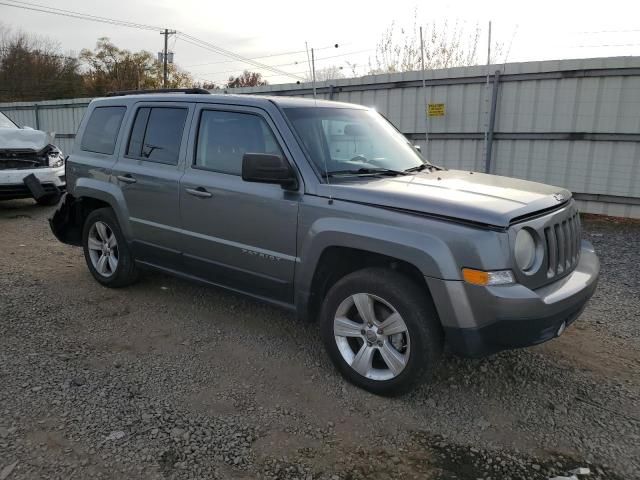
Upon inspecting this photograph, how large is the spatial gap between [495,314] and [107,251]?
13.0ft

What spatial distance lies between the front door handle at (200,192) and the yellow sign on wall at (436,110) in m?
6.48

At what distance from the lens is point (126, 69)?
46438mm

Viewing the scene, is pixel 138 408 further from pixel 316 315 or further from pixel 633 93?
pixel 633 93

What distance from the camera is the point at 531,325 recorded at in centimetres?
282

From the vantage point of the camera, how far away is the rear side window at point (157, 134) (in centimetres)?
434

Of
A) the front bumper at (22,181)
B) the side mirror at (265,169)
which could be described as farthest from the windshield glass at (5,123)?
the side mirror at (265,169)

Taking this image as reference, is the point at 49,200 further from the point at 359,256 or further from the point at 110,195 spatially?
the point at 359,256

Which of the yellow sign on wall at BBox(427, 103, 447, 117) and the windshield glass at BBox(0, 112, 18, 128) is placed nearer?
the yellow sign on wall at BBox(427, 103, 447, 117)

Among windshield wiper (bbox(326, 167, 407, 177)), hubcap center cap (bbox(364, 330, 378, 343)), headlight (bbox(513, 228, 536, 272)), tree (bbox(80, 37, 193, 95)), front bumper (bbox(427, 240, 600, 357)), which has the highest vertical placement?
tree (bbox(80, 37, 193, 95))

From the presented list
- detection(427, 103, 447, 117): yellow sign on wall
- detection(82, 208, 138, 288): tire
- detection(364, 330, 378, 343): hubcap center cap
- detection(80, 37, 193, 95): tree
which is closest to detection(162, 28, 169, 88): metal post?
detection(80, 37, 193, 95): tree

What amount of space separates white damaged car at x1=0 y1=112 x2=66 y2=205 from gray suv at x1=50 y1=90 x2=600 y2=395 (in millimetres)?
4760

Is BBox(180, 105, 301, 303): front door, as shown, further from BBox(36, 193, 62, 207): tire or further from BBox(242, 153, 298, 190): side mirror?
BBox(36, 193, 62, 207): tire

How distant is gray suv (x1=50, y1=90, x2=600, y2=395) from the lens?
284 cm

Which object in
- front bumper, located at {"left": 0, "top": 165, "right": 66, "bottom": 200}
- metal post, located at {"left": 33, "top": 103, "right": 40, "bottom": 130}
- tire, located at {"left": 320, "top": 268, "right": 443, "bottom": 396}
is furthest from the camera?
metal post, located at {"left": 33, "top": 103, "right": 40, "bottom": 130}
